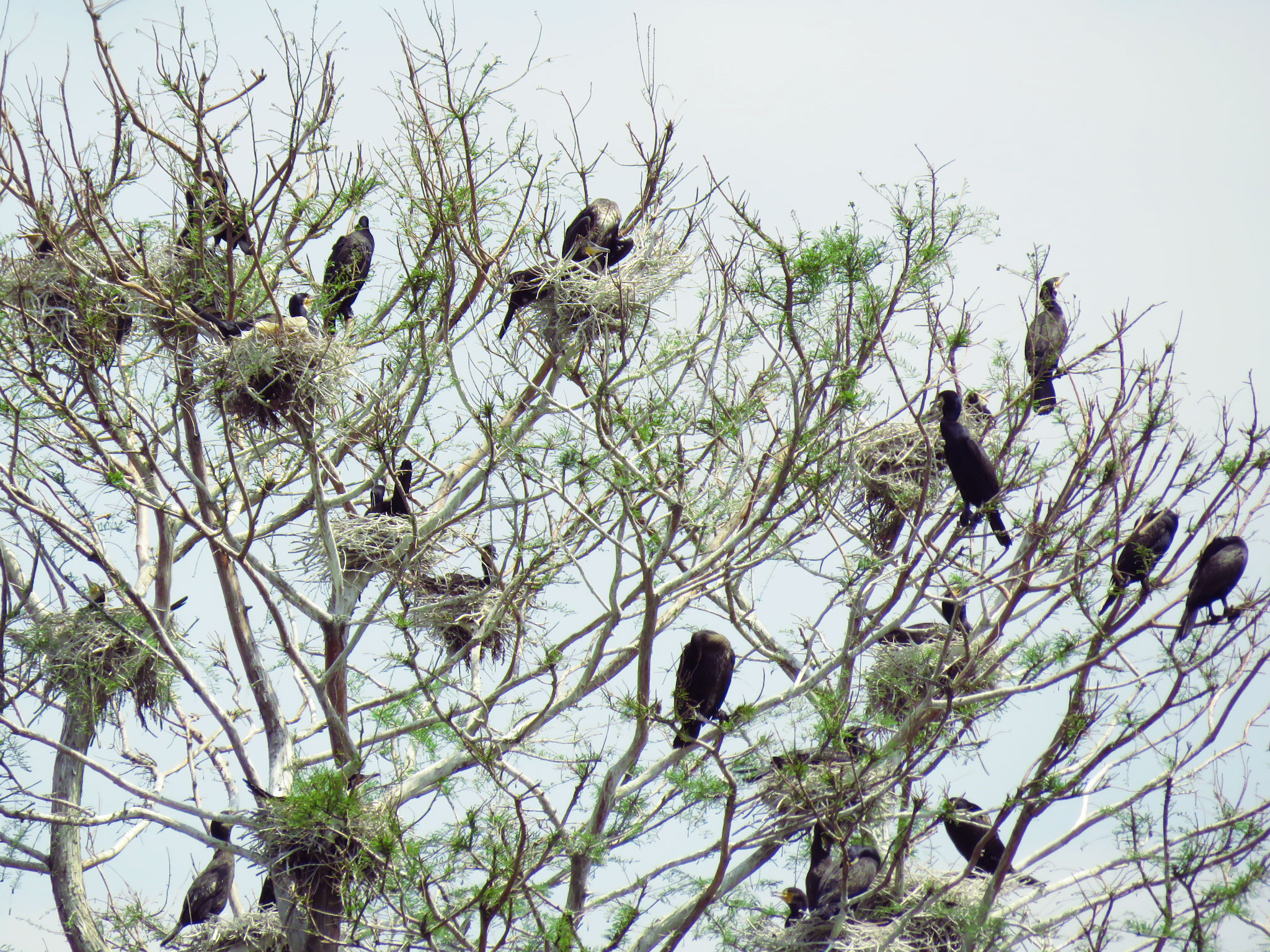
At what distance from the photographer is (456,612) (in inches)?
287

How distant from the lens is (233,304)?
6.38m

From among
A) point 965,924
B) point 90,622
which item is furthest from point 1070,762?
point 90,622

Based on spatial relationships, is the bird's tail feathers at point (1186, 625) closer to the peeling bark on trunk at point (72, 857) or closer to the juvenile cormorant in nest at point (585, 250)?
the juvenile cormorant in nest at point (585, 250)

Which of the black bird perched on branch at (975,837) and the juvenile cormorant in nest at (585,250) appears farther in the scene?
the black bird perched on branch at (975,837)

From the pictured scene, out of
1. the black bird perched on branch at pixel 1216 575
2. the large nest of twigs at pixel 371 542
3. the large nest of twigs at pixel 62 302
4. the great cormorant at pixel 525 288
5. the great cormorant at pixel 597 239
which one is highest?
the large nest of twigs at pixel 62 302

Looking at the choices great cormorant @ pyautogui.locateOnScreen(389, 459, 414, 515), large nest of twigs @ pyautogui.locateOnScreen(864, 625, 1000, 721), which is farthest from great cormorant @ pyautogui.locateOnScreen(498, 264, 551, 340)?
large nest of twigs @ pyautogui.locateOnScreen(864, 625, 1000, 721)

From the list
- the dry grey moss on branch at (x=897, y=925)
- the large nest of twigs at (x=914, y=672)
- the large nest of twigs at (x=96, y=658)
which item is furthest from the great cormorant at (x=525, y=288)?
the dry grey moss on branch at (x=897, y=925)

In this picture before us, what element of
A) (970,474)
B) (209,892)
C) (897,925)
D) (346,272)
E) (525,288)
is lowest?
(897,925)

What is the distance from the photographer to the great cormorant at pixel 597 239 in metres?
6.46

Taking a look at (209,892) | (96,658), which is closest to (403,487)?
(96,658)

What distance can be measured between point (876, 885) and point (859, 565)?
1558 mm

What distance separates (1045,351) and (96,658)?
599 centimetres

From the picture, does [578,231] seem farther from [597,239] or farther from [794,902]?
[794,902]

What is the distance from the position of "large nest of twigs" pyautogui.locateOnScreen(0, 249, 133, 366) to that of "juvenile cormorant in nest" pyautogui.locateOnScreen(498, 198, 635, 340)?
2.25 meters
